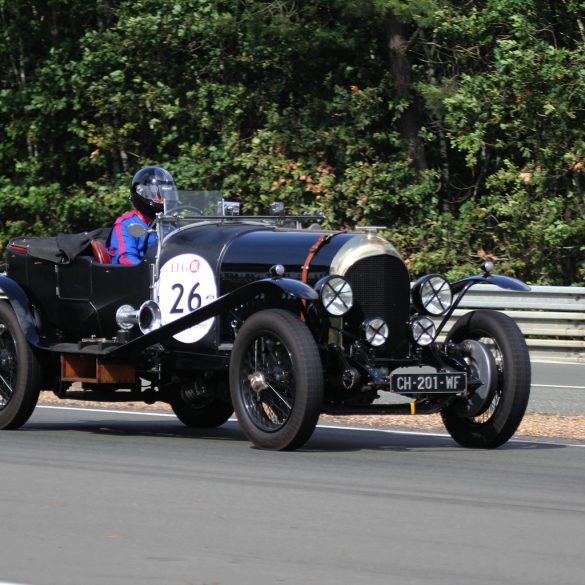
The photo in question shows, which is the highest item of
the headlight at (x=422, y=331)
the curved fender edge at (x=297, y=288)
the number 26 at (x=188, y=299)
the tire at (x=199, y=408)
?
the curved fender edge at (x=297, y=288)

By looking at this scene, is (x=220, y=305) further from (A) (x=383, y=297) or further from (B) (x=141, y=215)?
(B) (x=141, y=215)

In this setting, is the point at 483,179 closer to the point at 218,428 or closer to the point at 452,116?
the point at 452,116

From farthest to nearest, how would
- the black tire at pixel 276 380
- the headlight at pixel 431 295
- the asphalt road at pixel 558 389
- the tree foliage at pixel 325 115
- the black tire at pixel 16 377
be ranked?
the tree foliage at pixel 325 115
the asphalt road at pixel 558 389
the black tire at pixel 16 377
the headlight at pixel 431 295
the black tire at pixel 276 380

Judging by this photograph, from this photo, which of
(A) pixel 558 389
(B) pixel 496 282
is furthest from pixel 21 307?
(A) pixel 558 389

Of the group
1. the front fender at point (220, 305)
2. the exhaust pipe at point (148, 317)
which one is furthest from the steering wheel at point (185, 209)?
the front fender at point (220, 305)

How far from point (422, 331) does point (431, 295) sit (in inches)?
13.5

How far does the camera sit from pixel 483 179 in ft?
71.3

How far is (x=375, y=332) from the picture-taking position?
9258 millimetres

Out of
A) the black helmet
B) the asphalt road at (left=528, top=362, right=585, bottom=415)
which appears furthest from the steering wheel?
the asphalt road at (left=528, top=362, right=585, bottom=415)

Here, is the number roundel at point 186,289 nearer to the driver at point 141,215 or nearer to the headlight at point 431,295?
the driver at point 141,215

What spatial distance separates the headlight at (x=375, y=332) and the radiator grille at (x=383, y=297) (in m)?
0.11

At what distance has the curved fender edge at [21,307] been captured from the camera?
34.0 feet

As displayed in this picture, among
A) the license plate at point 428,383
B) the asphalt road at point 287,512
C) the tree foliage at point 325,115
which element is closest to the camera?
the asphalt road at point 287,512

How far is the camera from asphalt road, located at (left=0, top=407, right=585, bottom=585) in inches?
220
